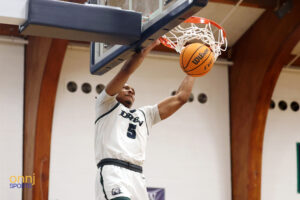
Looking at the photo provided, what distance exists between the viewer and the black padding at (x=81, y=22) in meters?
5.17

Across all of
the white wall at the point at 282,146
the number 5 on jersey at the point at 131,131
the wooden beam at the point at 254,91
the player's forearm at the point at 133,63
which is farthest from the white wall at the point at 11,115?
the player's forearm at the point at 133,63

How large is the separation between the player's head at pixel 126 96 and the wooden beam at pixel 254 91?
5.64 metres

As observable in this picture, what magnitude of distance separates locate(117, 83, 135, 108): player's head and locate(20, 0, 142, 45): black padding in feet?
3.41

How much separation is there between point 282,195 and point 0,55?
635cm

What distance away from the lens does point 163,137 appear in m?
11.9

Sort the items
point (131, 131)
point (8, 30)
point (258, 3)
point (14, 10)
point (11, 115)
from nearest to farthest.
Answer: point (14, 10) < point (131, 131) < point (11, 115) < point (8, 30) < point (258, 3)

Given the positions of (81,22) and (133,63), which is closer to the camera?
(81,22)

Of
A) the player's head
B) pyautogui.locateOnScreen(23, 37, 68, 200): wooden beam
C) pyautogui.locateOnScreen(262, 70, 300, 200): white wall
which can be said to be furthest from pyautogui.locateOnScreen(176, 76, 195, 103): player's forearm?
pyautogui.locateOnScreen(262, 70, 300, 200): white wall

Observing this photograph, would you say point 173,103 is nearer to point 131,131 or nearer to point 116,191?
point 131,131

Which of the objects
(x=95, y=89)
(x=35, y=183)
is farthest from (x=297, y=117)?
(x=35, y=183)

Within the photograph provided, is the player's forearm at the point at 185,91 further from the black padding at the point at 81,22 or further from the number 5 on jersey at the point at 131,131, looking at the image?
the black padding at the point at 81,22

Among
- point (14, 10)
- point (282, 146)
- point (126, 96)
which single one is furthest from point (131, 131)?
point (282, 146)

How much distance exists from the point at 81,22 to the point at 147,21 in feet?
2.06

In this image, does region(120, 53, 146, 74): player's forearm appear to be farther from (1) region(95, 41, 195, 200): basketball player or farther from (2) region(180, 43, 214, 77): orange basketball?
(2) region(180, 43, 214, 77): orange basketball
